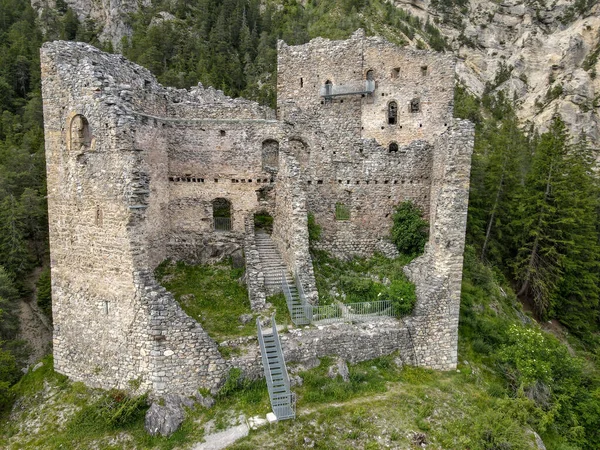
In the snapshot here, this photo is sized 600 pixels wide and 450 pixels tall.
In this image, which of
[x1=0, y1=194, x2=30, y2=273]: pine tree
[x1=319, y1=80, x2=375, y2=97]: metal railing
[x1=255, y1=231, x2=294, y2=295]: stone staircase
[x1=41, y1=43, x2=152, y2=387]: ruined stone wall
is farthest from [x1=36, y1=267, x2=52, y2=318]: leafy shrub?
[x1=319, y1=80, x2=375, y2=97]: metal railing

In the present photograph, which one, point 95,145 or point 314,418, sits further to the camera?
point 95,145

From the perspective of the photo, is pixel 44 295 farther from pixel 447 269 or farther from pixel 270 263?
pixel 447 269

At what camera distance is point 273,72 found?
50.7 meters

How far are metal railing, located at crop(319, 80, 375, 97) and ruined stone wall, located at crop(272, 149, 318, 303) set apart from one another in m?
6.72

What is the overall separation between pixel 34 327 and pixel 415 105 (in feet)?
87.1

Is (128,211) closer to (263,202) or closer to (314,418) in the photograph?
(263,202)

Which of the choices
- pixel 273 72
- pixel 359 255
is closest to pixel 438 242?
pixel 359 255

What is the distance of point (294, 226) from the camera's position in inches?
629

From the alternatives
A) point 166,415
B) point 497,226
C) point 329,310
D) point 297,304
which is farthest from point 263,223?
→ point 497,226

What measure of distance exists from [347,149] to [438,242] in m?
6.49

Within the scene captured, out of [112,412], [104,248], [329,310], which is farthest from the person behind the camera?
[329,310]

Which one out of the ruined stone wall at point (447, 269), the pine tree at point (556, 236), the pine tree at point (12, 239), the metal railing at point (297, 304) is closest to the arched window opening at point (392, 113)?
the ruined stone wall at point (447, 269)

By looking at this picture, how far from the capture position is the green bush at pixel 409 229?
18266mm

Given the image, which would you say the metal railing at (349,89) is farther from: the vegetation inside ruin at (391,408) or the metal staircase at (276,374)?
the metal staircase at (276,374)
